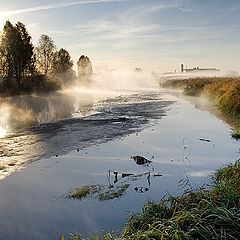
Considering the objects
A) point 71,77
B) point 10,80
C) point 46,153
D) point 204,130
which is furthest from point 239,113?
point 71,77

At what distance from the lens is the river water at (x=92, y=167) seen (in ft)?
16.3

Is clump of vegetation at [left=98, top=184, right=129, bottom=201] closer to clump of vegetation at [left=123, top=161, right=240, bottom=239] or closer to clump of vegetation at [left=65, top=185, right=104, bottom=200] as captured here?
clump of vegetation at [left=65, top=185, right=104, bottom=200]

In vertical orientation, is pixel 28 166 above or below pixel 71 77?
below

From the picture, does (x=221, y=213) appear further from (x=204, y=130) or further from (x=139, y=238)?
(x=204, y=130)

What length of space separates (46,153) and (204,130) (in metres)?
7.95

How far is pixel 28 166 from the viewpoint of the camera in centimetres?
772

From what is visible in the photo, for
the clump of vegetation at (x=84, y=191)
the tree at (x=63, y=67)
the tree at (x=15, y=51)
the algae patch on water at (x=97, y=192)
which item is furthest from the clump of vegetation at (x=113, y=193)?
the tree at (x=63, y=67)

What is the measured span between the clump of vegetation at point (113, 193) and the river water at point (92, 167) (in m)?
0.10

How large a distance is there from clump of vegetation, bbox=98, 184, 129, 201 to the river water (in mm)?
99

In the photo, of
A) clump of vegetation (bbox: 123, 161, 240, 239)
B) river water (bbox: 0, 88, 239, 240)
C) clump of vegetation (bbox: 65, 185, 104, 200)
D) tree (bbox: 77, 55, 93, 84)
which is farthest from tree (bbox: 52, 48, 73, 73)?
clump of vegetation (bbox: 123, 161, 240, 239)

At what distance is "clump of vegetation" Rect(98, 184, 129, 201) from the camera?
18.8ft

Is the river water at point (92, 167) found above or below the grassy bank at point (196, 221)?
below

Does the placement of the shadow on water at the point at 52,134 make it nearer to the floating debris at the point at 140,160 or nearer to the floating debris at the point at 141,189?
the floating debris at the point at 140,160

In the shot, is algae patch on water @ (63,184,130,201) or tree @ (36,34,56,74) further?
tree @ (36,34,56,74)
